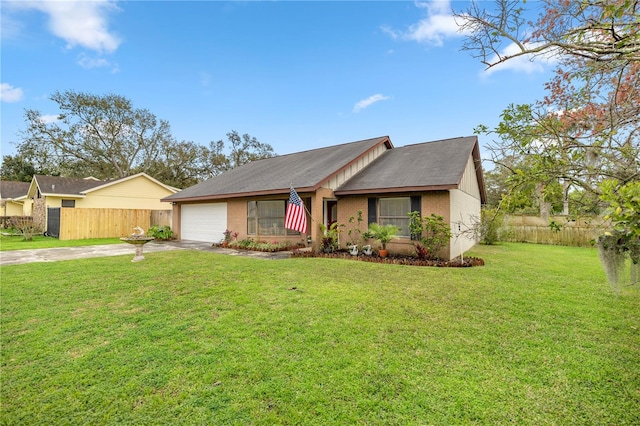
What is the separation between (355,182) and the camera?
1186 cm

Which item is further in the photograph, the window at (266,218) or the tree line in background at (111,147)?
the tree line in background at (111,147)

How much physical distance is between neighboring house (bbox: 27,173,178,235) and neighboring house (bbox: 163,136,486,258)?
871 centimetres

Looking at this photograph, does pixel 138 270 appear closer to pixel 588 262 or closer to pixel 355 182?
pixel 355 182

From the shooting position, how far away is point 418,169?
37.0 ft

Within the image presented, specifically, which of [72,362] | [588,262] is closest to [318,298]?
[72,362]

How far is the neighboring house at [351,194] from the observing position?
10.3m

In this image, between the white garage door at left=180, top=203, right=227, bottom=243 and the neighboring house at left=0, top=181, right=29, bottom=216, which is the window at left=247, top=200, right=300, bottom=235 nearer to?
the white garage door at left=180, top=203, right=227, bottom=243

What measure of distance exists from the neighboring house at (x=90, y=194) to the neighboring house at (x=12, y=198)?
202 inches

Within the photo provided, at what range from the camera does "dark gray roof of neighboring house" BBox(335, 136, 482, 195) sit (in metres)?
9.88

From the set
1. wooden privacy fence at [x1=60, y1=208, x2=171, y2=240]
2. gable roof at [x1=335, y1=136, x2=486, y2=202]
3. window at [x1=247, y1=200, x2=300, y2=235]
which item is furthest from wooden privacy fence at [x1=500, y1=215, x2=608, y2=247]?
wooden privacy fence at [x1=60, y1=208, x2=171, y2=240]

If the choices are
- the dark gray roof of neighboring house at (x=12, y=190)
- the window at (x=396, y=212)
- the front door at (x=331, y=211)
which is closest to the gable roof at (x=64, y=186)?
the dark gray roof of neighboring house at (x=12, y=190)

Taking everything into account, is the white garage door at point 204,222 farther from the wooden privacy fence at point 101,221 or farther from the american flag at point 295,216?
the american flag at point 295,216

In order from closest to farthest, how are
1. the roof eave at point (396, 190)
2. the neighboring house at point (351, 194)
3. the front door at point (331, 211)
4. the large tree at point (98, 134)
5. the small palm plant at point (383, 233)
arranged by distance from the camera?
the roof eave at point (396, 190), the small palm plant at point (383, 233), the neighboring house at point (351, 194), the front door at point (331, 211), the large tree at point (98, 134)

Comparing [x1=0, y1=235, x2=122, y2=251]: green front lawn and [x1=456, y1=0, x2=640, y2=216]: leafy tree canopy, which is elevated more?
[x1=456, y1=0, x2=640, y2=216]: leafy tree canopy
